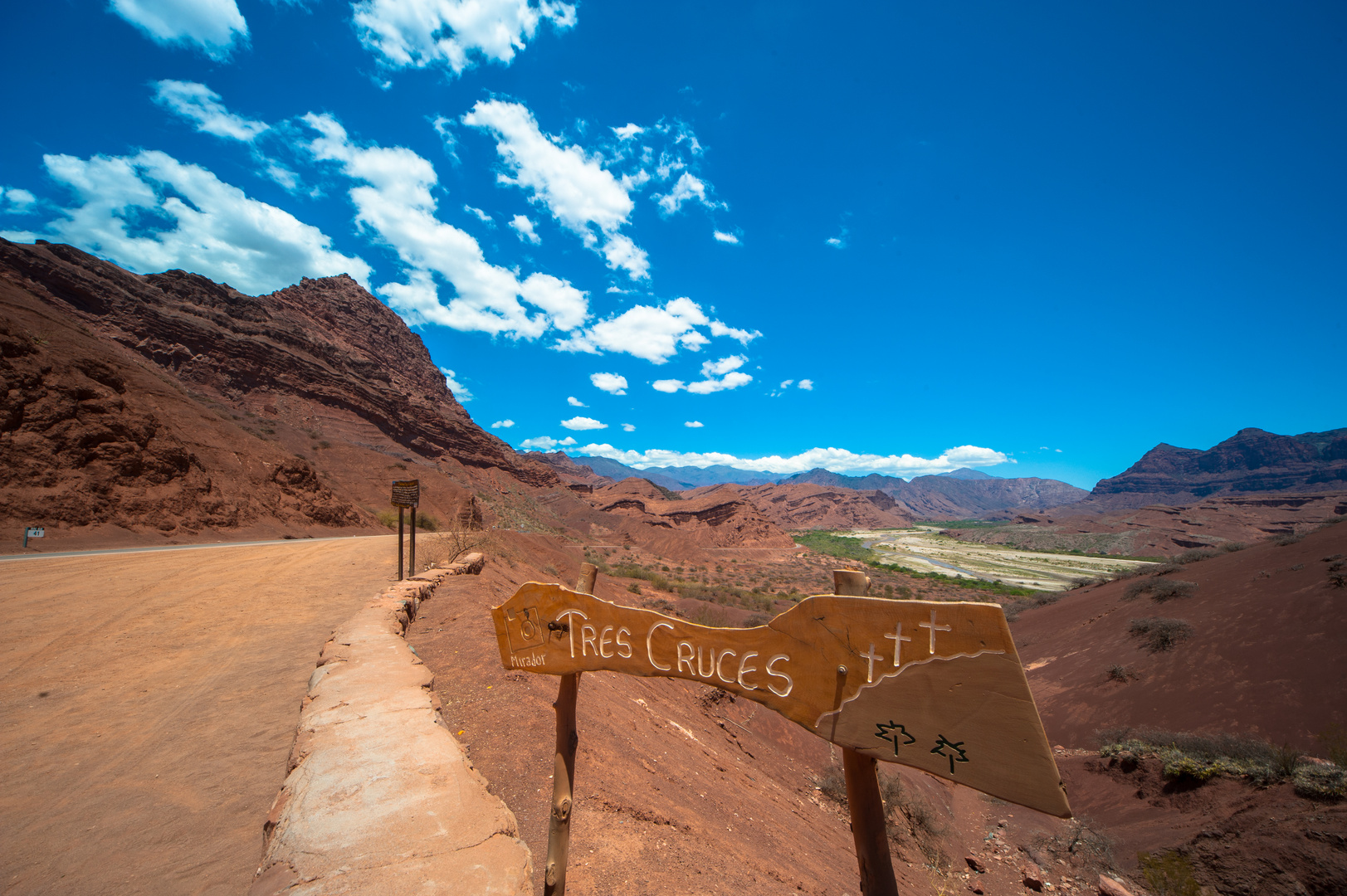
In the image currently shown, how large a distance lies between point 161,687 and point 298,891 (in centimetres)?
609

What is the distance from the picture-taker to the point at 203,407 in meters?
27.9

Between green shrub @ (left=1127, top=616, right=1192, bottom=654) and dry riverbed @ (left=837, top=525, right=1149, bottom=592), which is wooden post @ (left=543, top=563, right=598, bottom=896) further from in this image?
dry riverbed @ (left=837, top=525, right=1149, bottom=592)

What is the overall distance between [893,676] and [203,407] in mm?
37459

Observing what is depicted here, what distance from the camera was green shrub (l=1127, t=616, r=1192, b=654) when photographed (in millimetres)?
11781

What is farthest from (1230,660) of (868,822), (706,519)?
(706,519)

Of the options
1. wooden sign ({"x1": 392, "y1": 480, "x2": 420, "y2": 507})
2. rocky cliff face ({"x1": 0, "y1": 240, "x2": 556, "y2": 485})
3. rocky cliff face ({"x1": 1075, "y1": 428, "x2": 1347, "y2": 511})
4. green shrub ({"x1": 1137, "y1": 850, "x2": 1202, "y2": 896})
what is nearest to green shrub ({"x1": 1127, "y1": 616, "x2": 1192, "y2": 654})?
green shrub ({"x1": 1137, "y1": 850, "x2": 1202, "y2": 896})

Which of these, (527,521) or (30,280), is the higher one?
(30,280)

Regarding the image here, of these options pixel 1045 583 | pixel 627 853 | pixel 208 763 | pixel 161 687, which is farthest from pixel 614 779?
pixel 1045 583

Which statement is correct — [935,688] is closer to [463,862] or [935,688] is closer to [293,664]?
[463,862]

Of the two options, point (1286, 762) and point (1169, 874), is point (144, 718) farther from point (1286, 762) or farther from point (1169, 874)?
point (1286, 762)

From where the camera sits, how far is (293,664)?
7.29m

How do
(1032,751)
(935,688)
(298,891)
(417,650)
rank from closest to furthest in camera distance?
(1032,751), (935,688), (298,891), (417,650)

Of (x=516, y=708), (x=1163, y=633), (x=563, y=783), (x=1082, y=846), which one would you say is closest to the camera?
(x=563, y=783)

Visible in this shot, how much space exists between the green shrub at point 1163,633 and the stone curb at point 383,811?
15.5 metres
